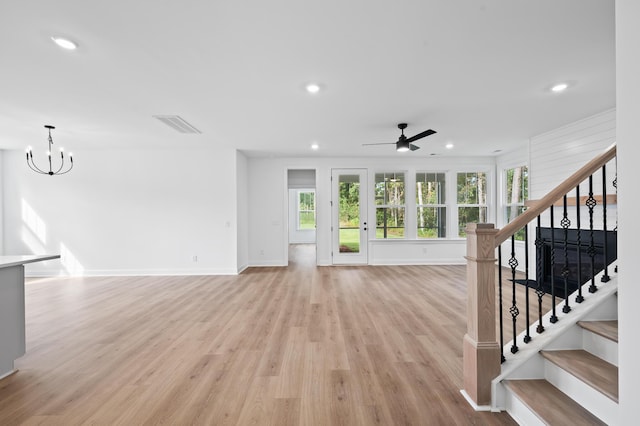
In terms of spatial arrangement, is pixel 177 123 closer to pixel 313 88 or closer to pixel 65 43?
pixel 65 43

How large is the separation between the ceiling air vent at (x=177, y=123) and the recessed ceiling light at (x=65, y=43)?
1.73 metres

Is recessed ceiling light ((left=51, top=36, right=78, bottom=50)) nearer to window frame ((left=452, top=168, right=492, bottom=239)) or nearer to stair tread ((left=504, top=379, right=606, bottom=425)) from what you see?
stair tread ((left=504, top=379, right=606, bottom=425))

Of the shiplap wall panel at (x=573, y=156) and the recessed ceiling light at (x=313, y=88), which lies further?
the shiplap wall panel at (x=573, y=156)

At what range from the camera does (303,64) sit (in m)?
2.66

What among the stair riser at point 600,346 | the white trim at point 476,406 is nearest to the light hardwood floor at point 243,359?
the white trim at point 476,406

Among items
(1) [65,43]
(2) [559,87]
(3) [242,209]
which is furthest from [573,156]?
(1) [65,43]

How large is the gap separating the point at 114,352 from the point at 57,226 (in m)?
5.02

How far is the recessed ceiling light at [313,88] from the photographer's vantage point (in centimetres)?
311

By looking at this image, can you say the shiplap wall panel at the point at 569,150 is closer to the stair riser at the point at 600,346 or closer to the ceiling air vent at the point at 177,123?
the stair riser at the point at 600,346

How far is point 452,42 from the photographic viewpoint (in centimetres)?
233

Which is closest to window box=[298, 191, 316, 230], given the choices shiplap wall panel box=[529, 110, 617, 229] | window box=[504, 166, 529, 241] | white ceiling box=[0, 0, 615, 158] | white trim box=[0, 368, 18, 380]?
window box=[504, 166, 529, 241]

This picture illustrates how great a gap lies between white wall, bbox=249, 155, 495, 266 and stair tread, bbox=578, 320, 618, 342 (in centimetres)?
532

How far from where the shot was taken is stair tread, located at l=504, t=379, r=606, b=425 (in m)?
1.49

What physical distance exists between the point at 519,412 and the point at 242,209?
5806 millimetres
